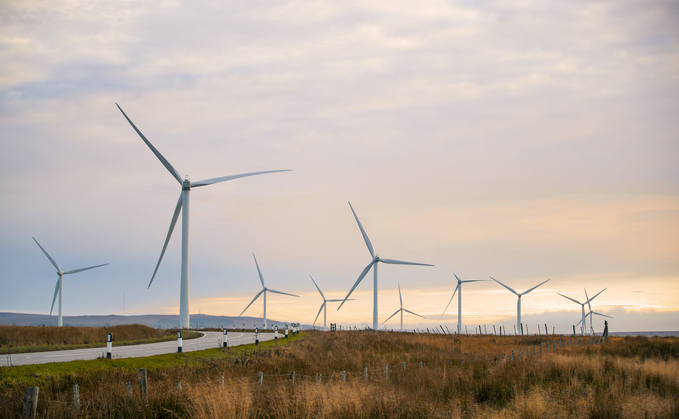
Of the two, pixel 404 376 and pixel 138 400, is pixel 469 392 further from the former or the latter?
pixel 138 400

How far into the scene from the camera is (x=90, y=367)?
20.4m

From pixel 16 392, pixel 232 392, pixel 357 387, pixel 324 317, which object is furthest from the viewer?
pixel 324 317

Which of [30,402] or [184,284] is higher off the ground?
[184,284]

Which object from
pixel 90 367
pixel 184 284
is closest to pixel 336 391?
pixel 90 367

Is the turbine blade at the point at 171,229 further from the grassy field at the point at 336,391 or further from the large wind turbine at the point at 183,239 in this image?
the grassy field at the point at 336,391

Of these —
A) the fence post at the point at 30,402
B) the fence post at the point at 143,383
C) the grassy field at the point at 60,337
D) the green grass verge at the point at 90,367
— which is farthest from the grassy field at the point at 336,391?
the grassy field at the point at 60,337

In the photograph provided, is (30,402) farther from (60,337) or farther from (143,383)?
(60,337)

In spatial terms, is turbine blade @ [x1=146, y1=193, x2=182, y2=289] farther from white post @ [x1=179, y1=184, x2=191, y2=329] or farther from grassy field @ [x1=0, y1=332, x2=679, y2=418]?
grassy field @ [x1=0, y1=332, x2=679, y2=418]

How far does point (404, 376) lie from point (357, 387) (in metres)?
6.11

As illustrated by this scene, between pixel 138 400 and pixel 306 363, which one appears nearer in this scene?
pixel 138 400

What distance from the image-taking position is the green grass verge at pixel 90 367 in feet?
56.7

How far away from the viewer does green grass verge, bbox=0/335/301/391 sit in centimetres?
1728

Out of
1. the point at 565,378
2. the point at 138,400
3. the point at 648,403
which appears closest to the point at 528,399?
the point at 648,403

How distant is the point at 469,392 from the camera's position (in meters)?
17.2
